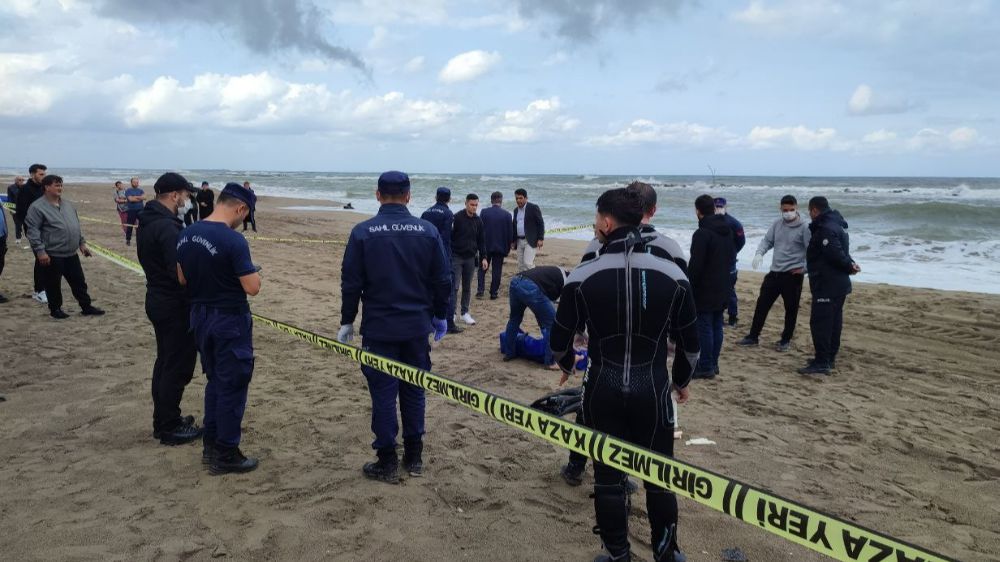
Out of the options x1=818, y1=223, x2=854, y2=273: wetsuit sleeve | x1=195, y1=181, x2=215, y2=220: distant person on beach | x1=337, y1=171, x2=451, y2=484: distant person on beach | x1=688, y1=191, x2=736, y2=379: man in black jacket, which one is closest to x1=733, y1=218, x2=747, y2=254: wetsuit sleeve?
x1=818, y1=223, x2=854, y2=273: wetsuit sleeve

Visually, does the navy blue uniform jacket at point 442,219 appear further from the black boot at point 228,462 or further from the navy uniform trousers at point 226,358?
the black boot at point 228,462

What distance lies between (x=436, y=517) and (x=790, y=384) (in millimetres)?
4392

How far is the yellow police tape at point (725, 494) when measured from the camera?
1.96 metres

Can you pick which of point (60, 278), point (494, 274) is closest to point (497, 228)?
point (494, 274)

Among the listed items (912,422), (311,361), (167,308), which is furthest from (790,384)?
(167,308)

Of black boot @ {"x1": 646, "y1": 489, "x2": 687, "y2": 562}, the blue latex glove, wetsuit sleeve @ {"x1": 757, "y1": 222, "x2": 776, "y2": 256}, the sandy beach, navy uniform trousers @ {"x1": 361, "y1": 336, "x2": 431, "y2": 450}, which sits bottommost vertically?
the sandy beach

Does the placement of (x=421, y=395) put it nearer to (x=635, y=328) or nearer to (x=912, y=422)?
(x=635, y=328)

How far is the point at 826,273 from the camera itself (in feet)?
21.7

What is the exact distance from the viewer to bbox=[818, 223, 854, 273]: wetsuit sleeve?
6.44 m

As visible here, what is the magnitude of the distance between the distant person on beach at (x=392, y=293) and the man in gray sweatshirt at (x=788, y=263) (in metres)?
4.98

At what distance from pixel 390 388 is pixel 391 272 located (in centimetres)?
76

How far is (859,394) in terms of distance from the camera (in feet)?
20.2

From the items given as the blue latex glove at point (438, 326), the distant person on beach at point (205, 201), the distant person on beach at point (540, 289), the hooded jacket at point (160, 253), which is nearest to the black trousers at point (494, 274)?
the distant person on beach at point (540, 289)

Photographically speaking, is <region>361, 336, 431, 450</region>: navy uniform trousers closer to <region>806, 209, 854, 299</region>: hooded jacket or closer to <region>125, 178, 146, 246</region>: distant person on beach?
<region>806, 209, 854, 299</region>: hooded jacket
